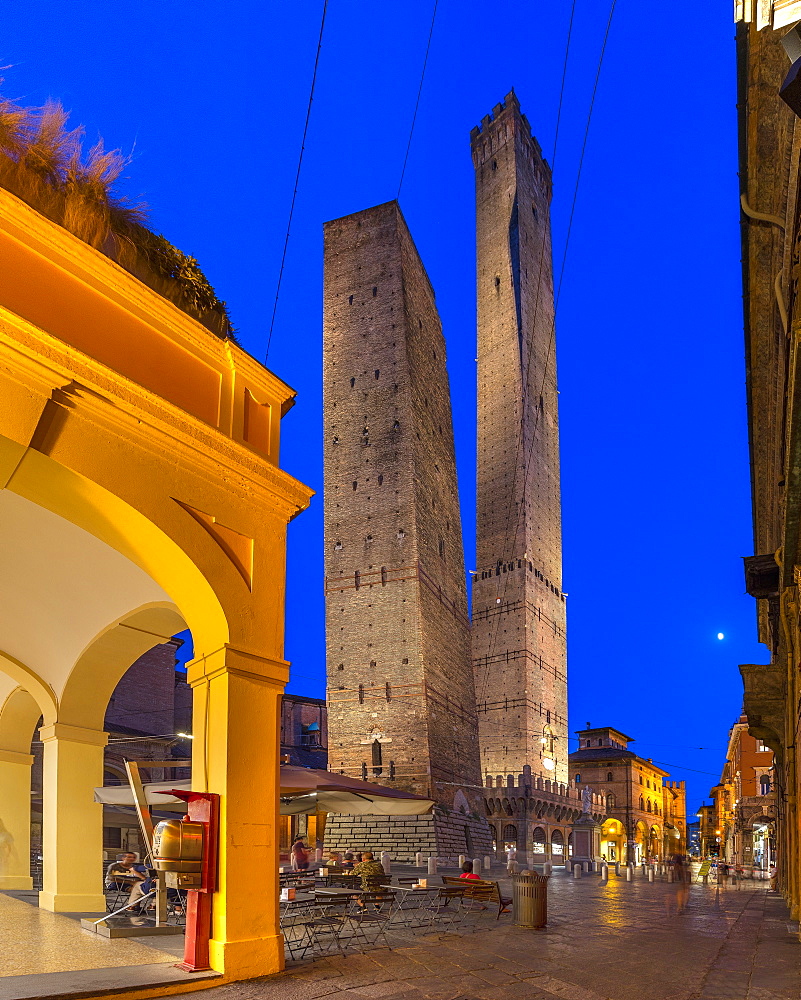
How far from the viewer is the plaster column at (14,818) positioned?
10.2m

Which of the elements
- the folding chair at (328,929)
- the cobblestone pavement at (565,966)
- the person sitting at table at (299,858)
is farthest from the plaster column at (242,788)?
the person sitting at table at (299,858)

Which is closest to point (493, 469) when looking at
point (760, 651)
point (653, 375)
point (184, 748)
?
point (184, 748)

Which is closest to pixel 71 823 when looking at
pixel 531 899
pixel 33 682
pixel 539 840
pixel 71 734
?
pixel 71 734

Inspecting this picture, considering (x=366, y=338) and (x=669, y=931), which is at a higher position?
(x=366, y=338)

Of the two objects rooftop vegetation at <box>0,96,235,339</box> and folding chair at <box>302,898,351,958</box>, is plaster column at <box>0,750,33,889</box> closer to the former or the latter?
folding chair at <box>302,898,351,958</box>

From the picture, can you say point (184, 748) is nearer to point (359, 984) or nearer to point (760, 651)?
point (359, 984)

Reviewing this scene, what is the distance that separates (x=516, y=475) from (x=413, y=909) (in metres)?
31.9

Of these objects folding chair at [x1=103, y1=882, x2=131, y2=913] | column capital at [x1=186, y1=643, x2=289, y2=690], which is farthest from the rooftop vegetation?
folding chair at [x1=103, y1=882, x2=131, y2=913]

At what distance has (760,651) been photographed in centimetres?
14438

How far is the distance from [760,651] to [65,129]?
15455 cm

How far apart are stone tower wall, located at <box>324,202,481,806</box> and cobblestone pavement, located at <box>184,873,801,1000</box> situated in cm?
1513

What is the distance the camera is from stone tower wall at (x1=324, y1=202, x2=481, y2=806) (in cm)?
2489

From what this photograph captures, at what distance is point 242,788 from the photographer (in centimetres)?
589

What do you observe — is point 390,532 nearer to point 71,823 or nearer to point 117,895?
point 117,895
